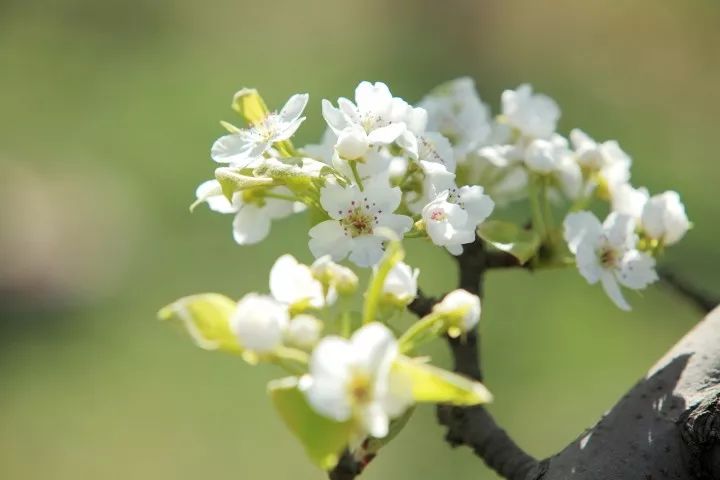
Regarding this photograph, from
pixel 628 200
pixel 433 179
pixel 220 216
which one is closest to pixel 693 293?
pixel 628 200

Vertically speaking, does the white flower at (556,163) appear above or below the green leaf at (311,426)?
above

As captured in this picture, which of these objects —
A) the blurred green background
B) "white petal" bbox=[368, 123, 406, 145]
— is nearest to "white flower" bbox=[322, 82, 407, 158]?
"white petal" bbox=[368, 123, 406, 145]

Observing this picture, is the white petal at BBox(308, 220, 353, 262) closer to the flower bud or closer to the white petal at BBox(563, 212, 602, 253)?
the flower bud

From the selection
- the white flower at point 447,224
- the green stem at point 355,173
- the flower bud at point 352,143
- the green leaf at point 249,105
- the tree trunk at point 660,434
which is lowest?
the tree trunk at point 660,434

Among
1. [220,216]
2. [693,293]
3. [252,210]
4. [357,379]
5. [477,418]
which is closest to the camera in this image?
[357,379]

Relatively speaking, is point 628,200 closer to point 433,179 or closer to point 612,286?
point 612,286

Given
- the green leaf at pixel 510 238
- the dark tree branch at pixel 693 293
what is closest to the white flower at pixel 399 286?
the green leaf at pixel 510 238

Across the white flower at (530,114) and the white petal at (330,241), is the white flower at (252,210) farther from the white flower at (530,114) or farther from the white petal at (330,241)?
the white flower at (530,114)

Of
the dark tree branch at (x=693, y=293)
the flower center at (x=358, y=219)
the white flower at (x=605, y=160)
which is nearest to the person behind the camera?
the flower center at (x=358, y=219)
